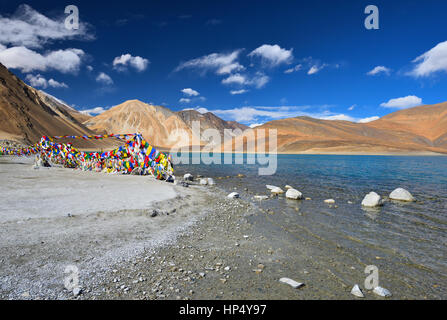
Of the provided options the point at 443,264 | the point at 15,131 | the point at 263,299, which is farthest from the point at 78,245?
the point at 15,131

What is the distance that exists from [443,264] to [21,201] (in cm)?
1536

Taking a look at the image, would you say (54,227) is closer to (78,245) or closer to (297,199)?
(78,245)

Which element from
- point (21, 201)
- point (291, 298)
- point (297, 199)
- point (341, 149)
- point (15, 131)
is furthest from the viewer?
point (341, 149)

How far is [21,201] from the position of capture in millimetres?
9367

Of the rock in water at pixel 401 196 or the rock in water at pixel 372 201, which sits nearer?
the rock in water at pixel 372 201

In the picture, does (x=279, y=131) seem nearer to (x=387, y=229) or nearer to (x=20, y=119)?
(x=20, y=119)

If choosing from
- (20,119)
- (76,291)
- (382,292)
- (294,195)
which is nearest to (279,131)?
(20,119)

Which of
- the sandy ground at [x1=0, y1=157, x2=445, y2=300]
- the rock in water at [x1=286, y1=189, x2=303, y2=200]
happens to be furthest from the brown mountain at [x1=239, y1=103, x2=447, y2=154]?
the sandy ground at [x1=0, y1=157, x2=445, y2=300]

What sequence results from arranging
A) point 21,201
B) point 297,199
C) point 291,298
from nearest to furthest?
1. point 291,298
2. point 21,201
3. point 297,199

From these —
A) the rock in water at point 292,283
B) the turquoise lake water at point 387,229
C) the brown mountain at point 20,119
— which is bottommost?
the turquoise lake water at point 387,229

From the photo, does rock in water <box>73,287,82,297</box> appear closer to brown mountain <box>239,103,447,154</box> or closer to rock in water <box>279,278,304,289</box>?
rock in water <box>279,278,304,289</box>

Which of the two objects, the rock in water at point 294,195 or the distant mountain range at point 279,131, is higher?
the distant mountain range at point 279,131

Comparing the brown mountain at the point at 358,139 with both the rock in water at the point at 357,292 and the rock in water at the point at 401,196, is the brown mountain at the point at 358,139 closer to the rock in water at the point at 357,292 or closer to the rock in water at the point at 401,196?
the rock in water at the point at 401,196

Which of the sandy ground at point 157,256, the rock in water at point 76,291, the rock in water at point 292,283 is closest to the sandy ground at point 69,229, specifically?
the sandy ground at point 157,256
